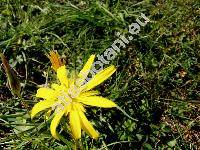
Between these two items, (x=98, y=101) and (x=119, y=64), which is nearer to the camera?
(x=98, y=101)

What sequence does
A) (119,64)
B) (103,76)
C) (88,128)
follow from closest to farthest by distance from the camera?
(88,128) → (103,76) → (119,64)

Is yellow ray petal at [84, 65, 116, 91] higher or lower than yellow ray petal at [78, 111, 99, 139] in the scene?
higher

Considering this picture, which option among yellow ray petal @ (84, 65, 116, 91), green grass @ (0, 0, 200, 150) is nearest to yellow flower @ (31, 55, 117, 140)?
yellow ray petal @ (84, 65, 116, 91)

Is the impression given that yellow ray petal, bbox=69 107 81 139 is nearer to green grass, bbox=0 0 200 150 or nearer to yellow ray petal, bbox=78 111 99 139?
yellow ray petal, bbox=78 111 99 139

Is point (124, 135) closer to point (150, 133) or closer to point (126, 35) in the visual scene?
point (150, 133)

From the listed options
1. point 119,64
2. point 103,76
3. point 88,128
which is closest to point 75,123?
point 88,128

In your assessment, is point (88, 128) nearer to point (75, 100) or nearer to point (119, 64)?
point (75, 100)

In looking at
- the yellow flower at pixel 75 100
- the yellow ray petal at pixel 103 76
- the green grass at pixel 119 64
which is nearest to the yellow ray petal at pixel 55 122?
the yellow flower at pixel 75 100

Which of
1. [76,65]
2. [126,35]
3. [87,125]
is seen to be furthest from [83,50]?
[87,125]
